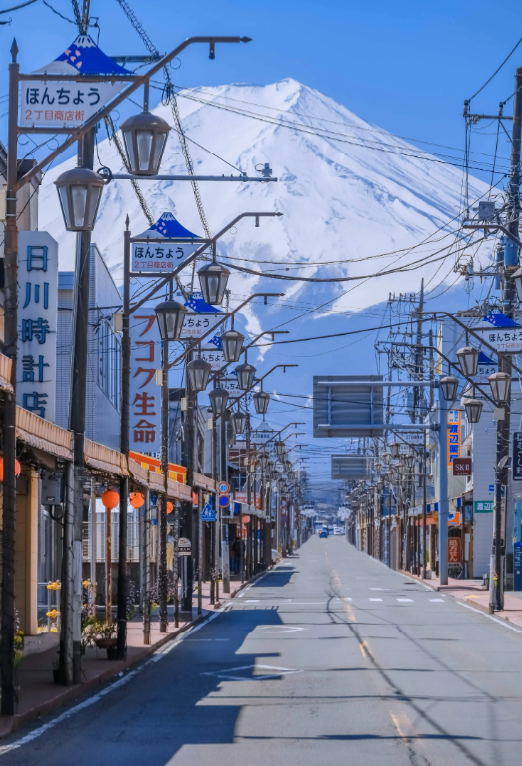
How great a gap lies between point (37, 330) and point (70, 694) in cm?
855

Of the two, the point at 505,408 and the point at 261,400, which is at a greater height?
the point at 261,400

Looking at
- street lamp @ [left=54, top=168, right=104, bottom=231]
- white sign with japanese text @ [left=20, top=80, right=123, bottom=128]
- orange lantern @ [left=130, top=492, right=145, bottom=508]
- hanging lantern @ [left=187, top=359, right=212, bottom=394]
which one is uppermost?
white sign with japanese text @ [left=20, top=80, right=123, bottom=128]

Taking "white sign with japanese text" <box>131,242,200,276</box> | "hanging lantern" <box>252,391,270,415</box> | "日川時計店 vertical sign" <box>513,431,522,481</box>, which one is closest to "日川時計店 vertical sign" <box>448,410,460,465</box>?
"hanging lantern" <box>252,391,270,415</box>

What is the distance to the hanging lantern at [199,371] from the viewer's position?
27.5 meters

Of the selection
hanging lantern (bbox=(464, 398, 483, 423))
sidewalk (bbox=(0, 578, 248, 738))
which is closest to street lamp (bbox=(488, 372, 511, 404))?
hanging lantern (bbox=(464, 398, 483, 423))

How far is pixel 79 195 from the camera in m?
13.4

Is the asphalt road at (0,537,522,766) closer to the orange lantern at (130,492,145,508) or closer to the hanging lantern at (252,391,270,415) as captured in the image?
the orange lantern at (130,492,145,508)

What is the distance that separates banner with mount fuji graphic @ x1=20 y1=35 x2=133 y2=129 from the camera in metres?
13.4

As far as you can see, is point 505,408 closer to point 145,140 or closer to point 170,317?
point 170,317

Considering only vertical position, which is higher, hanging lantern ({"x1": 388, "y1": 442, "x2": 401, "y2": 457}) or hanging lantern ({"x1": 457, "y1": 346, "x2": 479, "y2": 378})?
hanging lantern ({"x1": 457, "y1": 346, "x2": 479, "y2": 378})

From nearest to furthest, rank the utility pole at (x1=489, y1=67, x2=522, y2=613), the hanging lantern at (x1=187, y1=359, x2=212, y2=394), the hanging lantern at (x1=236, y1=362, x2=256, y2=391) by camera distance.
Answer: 1. the hanging lantern at (x1=187, y1=359, x2=212, y2=394)
2. the hanging lantern at (x1=236, y1=362, x2=256, y2=391)
3. the utility pole at (x1=489, y1=67, x2=522, y2=613)

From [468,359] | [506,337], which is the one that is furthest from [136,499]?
[506,337]

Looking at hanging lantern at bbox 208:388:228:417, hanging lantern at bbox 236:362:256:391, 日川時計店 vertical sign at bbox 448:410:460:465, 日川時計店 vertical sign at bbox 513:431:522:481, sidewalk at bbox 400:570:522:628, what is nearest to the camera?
hanging lantern at bbox 236:362:256:391

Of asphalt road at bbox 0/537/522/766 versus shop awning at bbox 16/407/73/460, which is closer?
asphalt road at bbox 0/537/522/766
